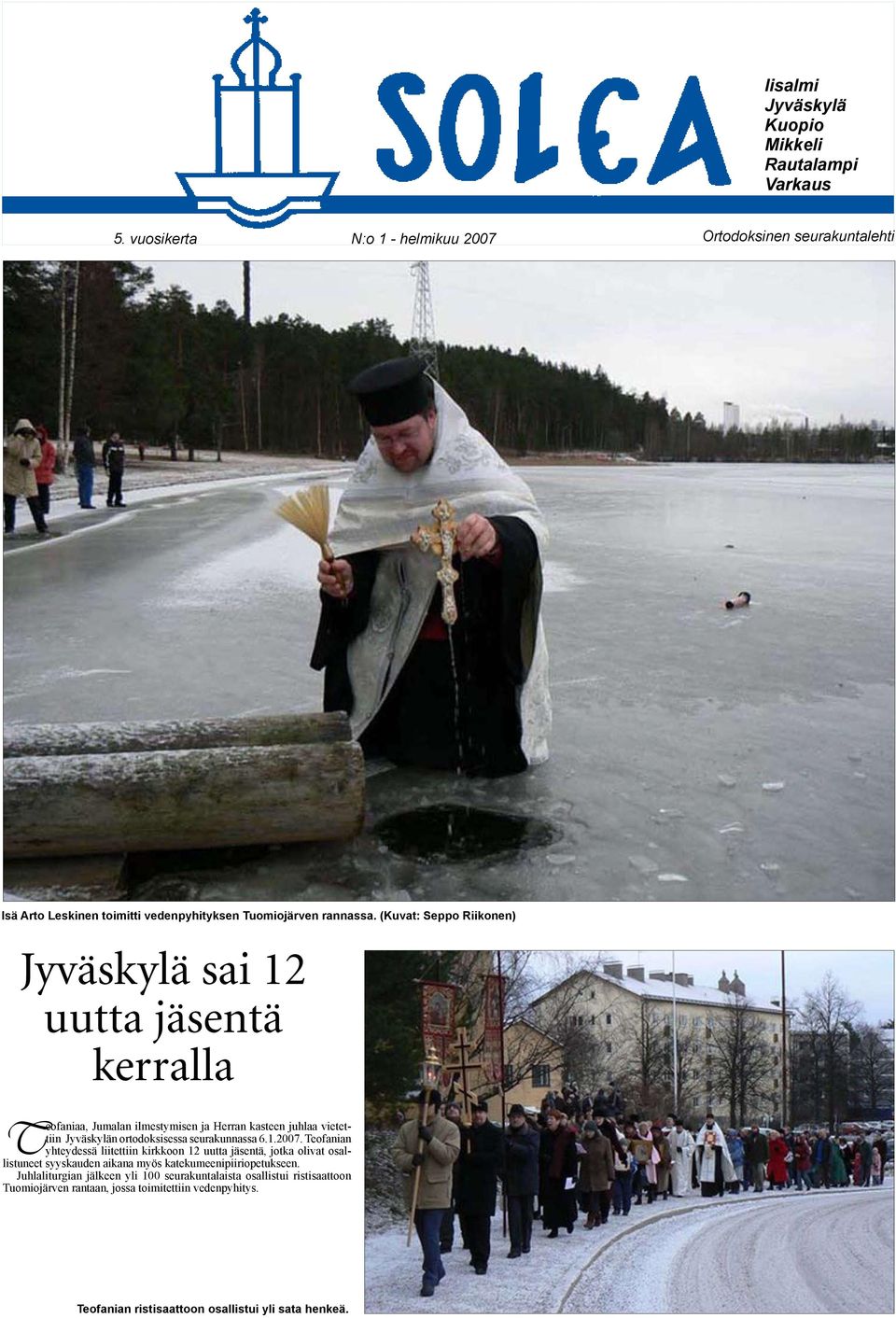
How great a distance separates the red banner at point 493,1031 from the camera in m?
2.90

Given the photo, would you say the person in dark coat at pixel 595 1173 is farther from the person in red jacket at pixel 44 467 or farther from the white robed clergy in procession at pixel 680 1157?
the person in red jacket at pixel 44 467

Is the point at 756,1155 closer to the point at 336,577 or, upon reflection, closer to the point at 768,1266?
the point at 768,1266

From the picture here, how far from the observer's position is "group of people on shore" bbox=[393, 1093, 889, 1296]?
2863 mm

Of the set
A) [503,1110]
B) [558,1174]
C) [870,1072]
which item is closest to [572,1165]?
[558,1174]

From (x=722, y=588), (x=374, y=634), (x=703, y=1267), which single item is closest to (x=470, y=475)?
(x=374, y=634)

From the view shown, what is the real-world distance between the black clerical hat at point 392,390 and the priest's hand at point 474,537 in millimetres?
386

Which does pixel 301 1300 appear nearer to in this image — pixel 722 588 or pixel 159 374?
pixel 722 588

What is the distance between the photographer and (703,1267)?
275 cm

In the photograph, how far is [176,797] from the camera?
112 inches

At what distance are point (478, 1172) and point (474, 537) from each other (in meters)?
1.72

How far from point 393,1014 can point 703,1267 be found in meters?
Answer: 0.96

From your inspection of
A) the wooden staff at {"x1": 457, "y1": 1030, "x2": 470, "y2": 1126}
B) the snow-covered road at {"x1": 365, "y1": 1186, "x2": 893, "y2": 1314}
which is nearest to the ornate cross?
the wooden staff at {"x1": 457, "y1": 1030, "x2": 470, "y2": 1126}

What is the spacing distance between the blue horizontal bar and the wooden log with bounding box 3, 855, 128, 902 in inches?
70.6

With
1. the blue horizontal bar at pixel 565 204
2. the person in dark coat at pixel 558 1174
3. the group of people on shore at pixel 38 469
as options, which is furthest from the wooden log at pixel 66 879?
the group of people on shore at pixel 38 469
